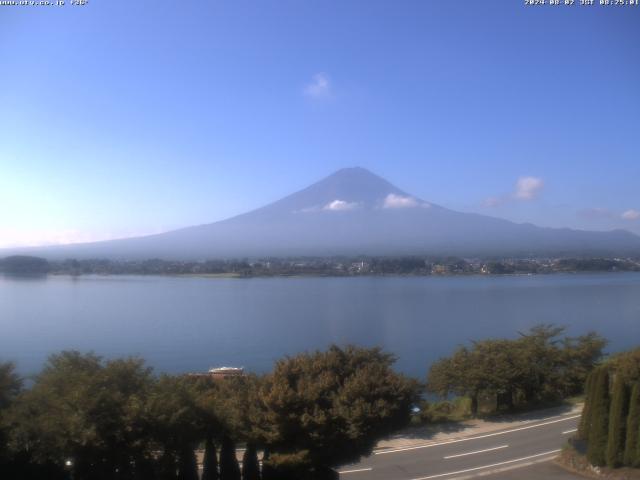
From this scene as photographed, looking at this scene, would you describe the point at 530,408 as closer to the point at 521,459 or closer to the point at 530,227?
the point at 521,459

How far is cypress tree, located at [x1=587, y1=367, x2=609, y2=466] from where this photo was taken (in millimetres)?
5070

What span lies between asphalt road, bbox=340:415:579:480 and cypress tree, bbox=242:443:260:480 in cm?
123

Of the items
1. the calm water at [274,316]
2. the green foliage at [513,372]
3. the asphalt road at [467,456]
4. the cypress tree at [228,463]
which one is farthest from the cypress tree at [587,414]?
the calm water at [274,316]

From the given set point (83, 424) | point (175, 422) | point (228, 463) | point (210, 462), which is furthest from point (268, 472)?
point (83, 424)

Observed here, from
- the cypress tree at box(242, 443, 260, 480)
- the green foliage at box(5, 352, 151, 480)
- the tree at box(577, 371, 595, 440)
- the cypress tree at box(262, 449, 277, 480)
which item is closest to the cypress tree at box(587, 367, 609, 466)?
the tree at box(577, 371, 595, 440)

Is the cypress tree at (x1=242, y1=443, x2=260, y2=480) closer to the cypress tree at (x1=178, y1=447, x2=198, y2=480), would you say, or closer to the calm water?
the cypress tree at (x1=178, y1=447, x2=198, y2=480)

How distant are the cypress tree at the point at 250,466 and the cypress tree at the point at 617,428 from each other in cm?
319

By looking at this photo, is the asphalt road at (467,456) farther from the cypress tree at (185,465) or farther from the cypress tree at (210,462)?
the cypress tree at (185,465)

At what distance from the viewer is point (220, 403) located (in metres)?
4.57

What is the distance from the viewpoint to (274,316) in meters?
21.5

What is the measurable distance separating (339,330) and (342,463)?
1409cm

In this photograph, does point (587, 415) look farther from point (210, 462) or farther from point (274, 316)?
point (274, 316)

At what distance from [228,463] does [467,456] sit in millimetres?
2857

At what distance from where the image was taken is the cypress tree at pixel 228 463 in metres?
4.28
